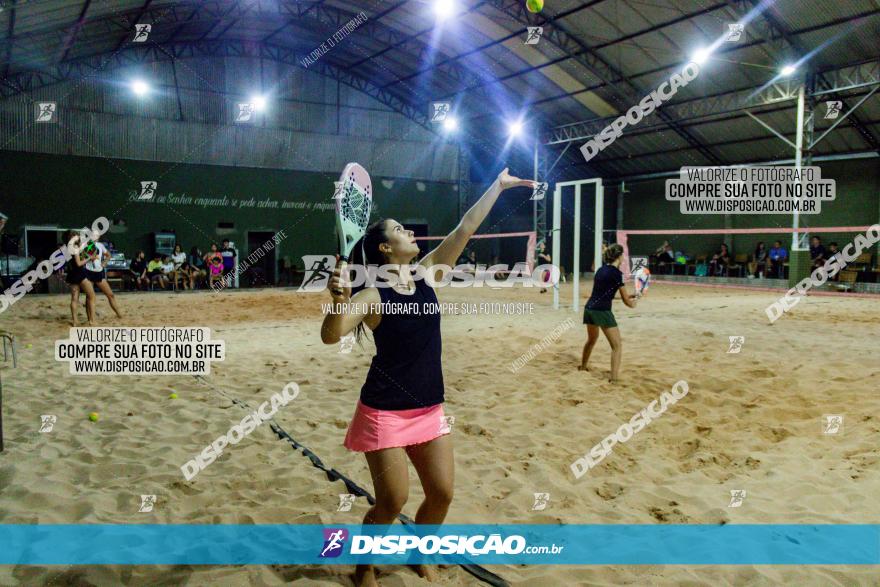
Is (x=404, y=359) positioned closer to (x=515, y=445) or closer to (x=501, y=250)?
(x=515, y=445)

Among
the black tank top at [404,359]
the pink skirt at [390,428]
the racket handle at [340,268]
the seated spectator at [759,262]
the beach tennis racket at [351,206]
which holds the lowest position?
the pink skirt at [390,428]

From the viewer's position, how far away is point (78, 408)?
4801mm

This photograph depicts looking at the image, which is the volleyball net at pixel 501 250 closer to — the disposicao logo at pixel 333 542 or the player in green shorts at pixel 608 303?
the player in green shorts at pixel 608 303

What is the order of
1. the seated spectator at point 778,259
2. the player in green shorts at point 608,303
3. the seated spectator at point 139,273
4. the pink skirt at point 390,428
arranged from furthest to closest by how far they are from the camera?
the seated spectator at point 778,259 < the seated spectator at point 139,273 < the player in green shorts at point 608,303 < the pink skirt at point 390,428

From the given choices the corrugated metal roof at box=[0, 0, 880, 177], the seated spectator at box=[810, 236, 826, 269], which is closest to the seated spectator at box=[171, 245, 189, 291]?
the corrugated metal roof at box=[0, 0, 880, 177]

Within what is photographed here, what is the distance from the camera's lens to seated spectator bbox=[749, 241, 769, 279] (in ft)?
61.6

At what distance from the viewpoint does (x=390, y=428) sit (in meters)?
2.19

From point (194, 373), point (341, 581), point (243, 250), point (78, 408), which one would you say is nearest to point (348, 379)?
point (194, 373)

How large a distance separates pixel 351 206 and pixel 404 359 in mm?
731

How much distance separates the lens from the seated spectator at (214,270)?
1728cm

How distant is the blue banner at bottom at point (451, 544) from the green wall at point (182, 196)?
17.8 meters

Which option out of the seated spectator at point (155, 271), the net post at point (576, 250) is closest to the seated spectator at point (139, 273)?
the seated spectator at point (155, 271)

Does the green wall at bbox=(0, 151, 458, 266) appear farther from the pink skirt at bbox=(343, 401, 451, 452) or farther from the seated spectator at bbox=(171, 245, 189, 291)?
the pink skirt at bbox=(343, 401, 451, 452)

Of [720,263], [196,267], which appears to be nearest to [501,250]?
[720,263]
